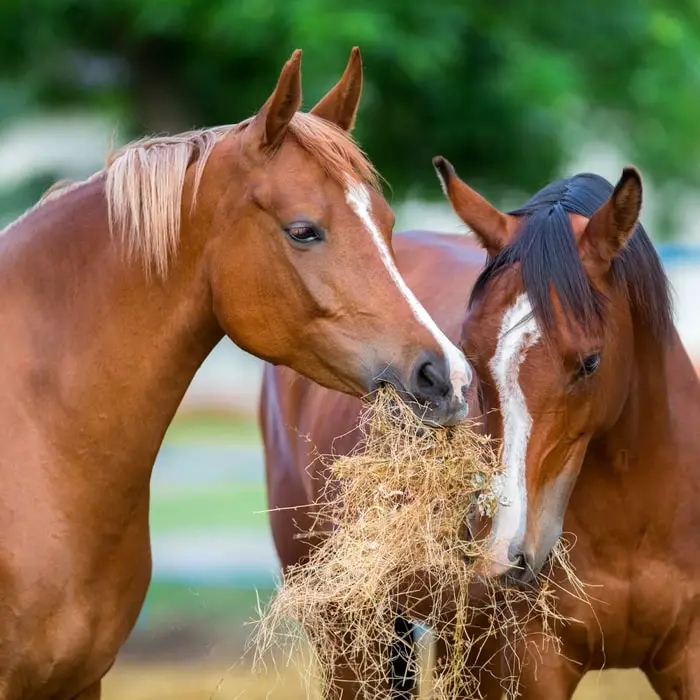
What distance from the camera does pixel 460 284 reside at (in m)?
4.49

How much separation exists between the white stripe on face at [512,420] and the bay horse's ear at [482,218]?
1.13 feet

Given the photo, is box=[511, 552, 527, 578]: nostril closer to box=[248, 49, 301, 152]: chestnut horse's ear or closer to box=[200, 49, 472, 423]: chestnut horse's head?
box=[200, 49, 472, 423]: chestnut horse's head

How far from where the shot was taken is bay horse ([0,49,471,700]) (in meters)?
3.04

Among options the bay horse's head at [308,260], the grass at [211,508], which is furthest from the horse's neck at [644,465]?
the grass at [211,508]

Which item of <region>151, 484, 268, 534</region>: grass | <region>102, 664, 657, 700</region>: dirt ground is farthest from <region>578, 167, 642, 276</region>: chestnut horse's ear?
<region>151, 484, 268, 534</region>: grass

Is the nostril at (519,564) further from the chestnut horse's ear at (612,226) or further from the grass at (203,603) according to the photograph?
the grass at (203,603)

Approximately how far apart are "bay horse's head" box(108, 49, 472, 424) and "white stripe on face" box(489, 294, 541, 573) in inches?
9.1

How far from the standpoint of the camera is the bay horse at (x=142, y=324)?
3.04m

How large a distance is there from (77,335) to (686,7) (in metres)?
5.51

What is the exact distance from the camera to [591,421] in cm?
327

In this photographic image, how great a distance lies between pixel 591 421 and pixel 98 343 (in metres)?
1.33

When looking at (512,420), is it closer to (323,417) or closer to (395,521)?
(395,521)

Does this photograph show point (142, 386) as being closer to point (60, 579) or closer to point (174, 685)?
point (60, 579)

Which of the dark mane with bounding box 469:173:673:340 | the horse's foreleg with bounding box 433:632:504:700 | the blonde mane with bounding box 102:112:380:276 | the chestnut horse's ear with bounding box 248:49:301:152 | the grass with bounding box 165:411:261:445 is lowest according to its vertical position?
the grass with bounding box 165:411:261:445
